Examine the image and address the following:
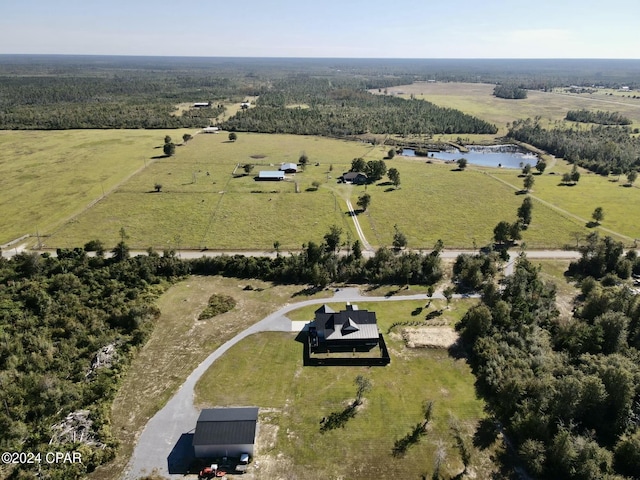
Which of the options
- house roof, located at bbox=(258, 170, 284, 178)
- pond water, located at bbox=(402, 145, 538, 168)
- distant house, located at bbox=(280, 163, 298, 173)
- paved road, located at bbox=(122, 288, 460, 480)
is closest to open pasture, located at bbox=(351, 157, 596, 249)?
pond water, located at bbox=(402, 145, 538, 168)

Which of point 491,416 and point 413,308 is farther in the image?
point 413,308

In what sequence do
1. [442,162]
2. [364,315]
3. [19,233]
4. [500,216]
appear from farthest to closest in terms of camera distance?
1. [442,162]
2. [500,216]
3. [19,233]
4. [364,315]

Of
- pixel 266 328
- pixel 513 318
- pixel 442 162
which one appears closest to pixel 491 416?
pixel 513 318

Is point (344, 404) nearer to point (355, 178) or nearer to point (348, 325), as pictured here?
point (348, 325)

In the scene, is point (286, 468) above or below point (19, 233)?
below

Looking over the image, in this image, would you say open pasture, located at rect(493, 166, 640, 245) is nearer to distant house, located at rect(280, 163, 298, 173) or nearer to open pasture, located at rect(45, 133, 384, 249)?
open pasture, located at rect(45, 133, 384, 249)

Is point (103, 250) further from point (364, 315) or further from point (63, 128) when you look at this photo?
point (63, 128)
